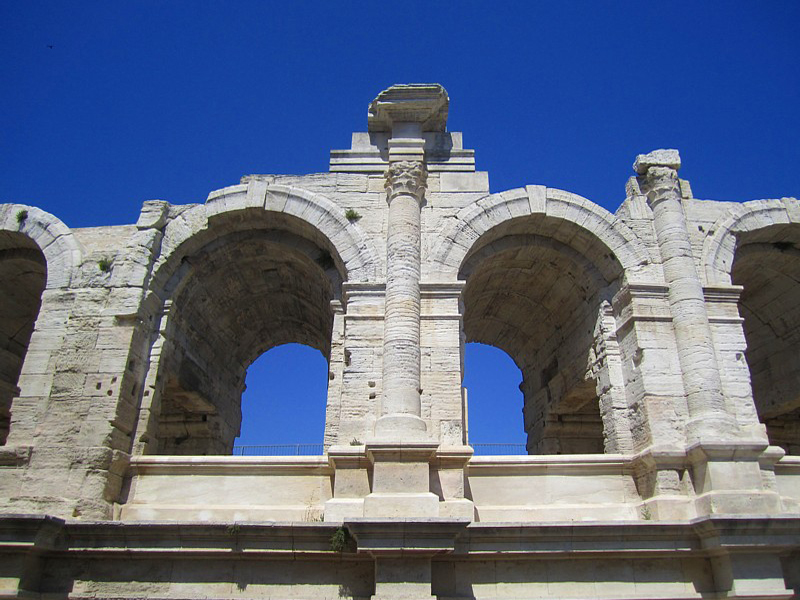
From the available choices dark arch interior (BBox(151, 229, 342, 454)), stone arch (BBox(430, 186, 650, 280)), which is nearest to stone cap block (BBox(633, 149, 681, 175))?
stone arch (BBox(430, 186, 650, 280))

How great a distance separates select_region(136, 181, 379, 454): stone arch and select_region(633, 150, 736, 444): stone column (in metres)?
4.05

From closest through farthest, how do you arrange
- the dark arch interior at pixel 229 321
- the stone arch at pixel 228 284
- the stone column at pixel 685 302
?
the stone column at pixel 685 302 < the stone arch at pixel 228 284 < the dark arch interior at pixel 229 321

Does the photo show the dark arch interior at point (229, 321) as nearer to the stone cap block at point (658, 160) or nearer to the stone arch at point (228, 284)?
the stone arch at point (228, 284)

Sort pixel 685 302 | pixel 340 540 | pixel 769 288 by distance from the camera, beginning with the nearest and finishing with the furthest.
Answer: pixel 340 540 → pixel 685 302 → pixel 769 288

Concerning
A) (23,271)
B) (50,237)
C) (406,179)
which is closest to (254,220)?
(406,179)

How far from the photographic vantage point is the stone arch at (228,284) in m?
9.35

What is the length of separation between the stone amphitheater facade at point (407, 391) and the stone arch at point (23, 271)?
4 cm

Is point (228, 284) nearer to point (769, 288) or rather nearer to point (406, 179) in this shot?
point (406, 179)

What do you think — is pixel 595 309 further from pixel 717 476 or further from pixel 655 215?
pixel 717 476

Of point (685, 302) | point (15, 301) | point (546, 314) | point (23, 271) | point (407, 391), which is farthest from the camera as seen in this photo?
point (546, 314)

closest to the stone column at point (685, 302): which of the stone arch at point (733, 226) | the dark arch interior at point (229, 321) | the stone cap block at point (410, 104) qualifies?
the stone arch at point (733, 226)

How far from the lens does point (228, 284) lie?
Result: 35.1 ft

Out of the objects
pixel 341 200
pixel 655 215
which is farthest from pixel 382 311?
pixel 655 215

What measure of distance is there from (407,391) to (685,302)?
3.91 meters
